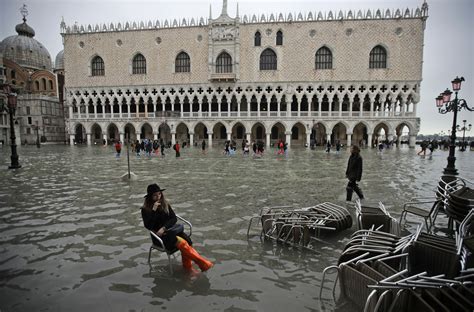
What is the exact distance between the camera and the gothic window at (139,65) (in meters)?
39.7

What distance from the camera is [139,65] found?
39.9 m

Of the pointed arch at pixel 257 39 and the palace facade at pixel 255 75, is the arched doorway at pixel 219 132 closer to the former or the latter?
the palace facade at pixel 255 75

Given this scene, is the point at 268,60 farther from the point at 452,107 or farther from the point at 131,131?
the point at 452,107

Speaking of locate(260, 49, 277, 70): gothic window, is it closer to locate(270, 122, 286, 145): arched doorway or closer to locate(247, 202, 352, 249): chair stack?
locate(270, 122, 286, 145): arched doorway

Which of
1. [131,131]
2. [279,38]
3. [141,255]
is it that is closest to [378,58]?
[279,38]

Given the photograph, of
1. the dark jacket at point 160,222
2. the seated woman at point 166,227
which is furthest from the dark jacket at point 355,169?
the dark jacket at point 160,222

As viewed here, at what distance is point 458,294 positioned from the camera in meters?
2.49

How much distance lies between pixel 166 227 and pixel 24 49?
72.4m

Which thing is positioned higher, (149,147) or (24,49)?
(24,49)

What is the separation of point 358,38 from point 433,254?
123ft

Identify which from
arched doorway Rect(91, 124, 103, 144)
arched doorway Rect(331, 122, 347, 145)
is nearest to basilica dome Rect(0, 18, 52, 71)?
arched doorway Rect(91, 124, 103, 144)

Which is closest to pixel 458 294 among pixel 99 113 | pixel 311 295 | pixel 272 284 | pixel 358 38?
pixel 311 295

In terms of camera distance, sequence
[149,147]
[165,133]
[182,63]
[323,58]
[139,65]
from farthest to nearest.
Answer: [165,133], [139,65], [182,63], [323,58], [149,147]

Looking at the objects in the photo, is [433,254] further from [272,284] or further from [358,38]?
[358,38]
